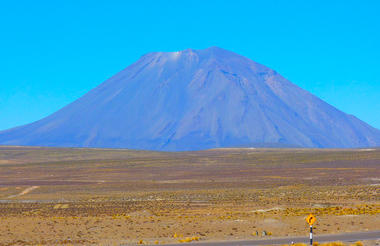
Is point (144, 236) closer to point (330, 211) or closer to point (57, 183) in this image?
point (330, 211)

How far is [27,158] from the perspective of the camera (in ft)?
464

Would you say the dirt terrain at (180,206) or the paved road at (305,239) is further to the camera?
the dirt terrain at (180,206)

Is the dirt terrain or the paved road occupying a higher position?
the dirt terrain

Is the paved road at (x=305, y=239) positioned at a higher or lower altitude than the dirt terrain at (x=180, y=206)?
lower

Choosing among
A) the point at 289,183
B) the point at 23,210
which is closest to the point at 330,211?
the point at 23,210

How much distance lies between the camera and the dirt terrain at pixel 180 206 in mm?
28047

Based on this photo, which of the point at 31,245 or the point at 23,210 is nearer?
the point at 31,245

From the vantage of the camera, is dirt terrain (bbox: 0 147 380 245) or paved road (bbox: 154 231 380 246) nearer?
paved road (bbox: 154 231 380 246)

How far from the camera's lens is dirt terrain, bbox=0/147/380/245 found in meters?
28.0

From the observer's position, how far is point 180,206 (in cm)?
4197

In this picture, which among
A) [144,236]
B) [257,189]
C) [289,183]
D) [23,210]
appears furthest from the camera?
[289,183]

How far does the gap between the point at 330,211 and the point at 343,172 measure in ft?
142

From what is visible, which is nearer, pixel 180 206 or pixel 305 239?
pixel 305 239

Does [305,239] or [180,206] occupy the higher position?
[180,206]
